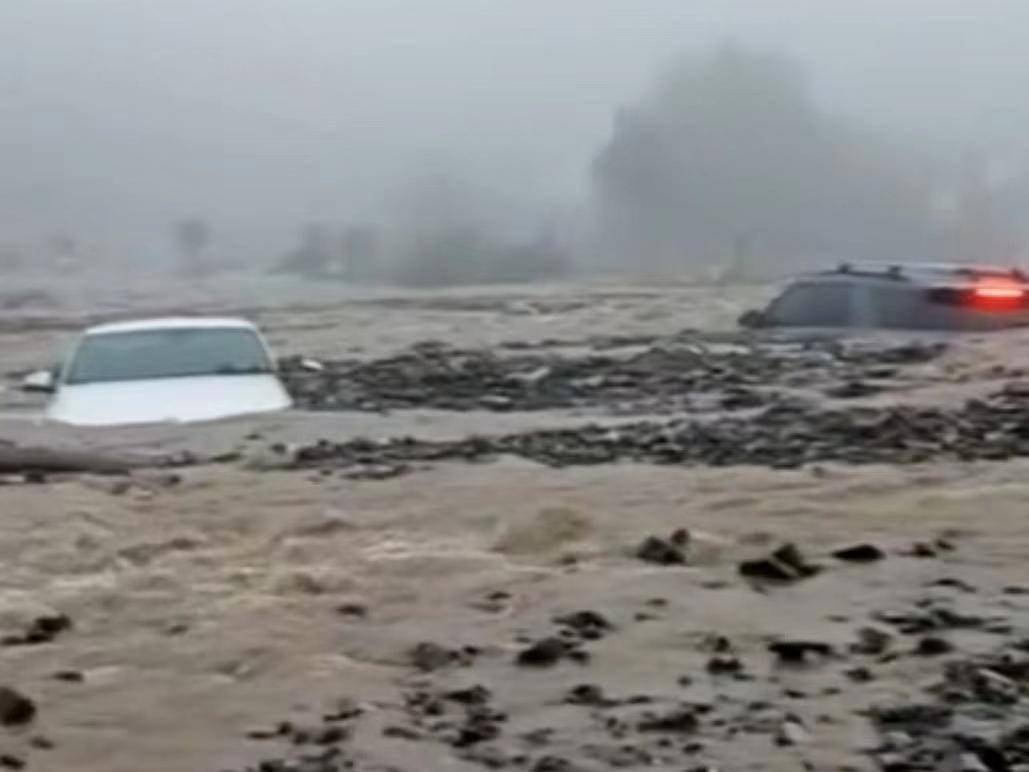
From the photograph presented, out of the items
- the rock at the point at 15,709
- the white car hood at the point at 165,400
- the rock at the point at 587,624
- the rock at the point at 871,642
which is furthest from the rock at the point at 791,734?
the white car hood at the point at 165,400

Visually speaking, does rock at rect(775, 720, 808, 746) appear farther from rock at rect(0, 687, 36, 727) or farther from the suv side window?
the suv side window

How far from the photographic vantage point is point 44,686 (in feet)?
26.9

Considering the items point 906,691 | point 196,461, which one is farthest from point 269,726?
point 196,461

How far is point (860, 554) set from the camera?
10.5 m

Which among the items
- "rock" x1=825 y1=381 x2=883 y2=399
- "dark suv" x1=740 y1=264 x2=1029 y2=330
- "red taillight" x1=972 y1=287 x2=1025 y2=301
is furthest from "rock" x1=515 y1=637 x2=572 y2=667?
"red taillight" x1=972 y1=287 x2=1025 y2=301

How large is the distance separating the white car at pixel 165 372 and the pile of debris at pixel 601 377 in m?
2.33

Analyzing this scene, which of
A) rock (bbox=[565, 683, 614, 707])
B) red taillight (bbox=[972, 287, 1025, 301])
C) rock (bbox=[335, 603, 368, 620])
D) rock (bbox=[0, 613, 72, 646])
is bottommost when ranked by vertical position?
red taillight (bbox=[972, 287, 1025, 301])

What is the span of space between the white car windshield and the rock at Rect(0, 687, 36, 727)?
10.3 meters

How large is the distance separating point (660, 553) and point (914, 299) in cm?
1764

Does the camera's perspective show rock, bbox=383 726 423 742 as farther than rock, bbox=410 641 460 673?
No

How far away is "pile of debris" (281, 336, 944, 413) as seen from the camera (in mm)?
21250

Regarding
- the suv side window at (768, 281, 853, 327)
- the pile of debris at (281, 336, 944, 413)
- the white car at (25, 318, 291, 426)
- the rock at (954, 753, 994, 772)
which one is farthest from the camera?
the suv side window at (768, 281, 853, 327)

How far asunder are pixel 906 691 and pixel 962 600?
1775 millimetres

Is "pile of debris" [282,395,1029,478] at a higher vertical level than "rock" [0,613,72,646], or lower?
lower
